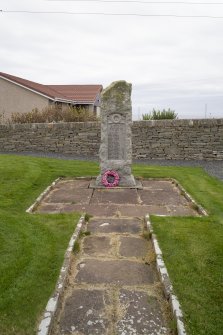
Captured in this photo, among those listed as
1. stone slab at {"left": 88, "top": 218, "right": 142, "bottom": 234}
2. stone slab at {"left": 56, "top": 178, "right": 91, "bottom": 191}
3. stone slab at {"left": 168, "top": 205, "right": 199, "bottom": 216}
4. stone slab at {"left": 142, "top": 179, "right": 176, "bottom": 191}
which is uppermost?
stone slab at {"left": 88, "top": 218, "right": 142, "bottom": 234}

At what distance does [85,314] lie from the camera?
342 cm

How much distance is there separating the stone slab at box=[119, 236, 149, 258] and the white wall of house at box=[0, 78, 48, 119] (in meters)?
23.4

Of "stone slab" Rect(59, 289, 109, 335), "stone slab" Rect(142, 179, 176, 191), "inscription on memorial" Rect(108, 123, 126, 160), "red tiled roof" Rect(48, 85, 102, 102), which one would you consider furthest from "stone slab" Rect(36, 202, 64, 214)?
"red tiled roof" Rect(48, 85, 102, 102)

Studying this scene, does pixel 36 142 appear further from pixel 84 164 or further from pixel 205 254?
pixel 205 254

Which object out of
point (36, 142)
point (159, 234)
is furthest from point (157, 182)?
point (36, 142)

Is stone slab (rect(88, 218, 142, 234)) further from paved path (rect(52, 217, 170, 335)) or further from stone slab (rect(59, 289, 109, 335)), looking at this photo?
stone slab (rect(59, 289, 109, 335))

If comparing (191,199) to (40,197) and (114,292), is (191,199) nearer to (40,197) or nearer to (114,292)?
(40,197)

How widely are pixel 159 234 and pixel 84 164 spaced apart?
7876 mm

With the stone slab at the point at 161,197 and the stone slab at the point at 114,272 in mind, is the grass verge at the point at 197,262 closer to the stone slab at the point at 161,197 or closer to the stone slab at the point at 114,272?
the stone slab at the point at 114,272

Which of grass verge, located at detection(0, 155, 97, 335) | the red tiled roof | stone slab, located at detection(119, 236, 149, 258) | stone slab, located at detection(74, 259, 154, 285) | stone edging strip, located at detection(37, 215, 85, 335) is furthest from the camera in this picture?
the red tiled roof

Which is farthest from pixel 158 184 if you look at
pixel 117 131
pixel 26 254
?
pixel 26 254

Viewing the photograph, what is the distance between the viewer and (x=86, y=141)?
53.1 feet

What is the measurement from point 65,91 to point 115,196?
27524 millimetres

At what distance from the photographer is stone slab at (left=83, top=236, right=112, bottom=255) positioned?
5000 mm
